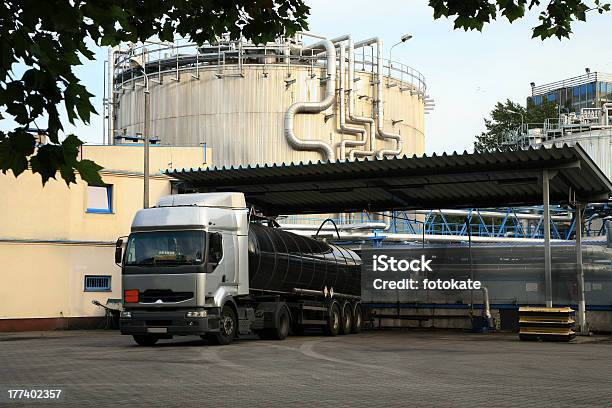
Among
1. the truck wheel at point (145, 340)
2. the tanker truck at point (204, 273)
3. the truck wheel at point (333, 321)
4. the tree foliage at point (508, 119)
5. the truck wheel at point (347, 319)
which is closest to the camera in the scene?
the tanker truck at point (204, 273)

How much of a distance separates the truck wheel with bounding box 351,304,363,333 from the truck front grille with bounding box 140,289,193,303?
932 centimetres

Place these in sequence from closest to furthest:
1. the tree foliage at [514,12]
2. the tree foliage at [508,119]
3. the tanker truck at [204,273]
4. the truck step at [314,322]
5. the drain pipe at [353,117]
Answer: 1. the tree foliage at [514,12]
2. the tanker truck at [204,273]
3. the truck step at [314,322]
4. the drain pipe at [353,117]
5. the tree foliage at [508,119]

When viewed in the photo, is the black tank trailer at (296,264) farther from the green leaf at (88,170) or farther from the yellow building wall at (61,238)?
the green leaf at (88,170)

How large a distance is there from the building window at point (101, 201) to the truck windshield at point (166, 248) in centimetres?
1313

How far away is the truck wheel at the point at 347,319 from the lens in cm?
2933

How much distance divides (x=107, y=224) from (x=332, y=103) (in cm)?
1727

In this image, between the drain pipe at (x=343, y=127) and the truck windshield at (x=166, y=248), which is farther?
the drain pipe at (x=343, y=127)

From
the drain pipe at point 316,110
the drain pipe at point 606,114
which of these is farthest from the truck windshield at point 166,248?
the drain pipe at point 606,114

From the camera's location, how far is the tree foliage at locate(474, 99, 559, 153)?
3381 inches

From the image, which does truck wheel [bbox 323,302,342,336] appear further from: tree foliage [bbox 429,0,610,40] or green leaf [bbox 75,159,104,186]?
green leaf [bbox 75,159,104,186]

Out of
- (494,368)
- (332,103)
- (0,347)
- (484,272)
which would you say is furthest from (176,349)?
(332,103)

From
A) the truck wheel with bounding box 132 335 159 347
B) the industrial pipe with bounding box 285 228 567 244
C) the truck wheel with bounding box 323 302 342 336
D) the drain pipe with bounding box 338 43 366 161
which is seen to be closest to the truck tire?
the truck wheel with bounding box 132 335 159 347

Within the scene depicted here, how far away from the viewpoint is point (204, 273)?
2212cm

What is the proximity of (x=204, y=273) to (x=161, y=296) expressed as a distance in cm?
118
